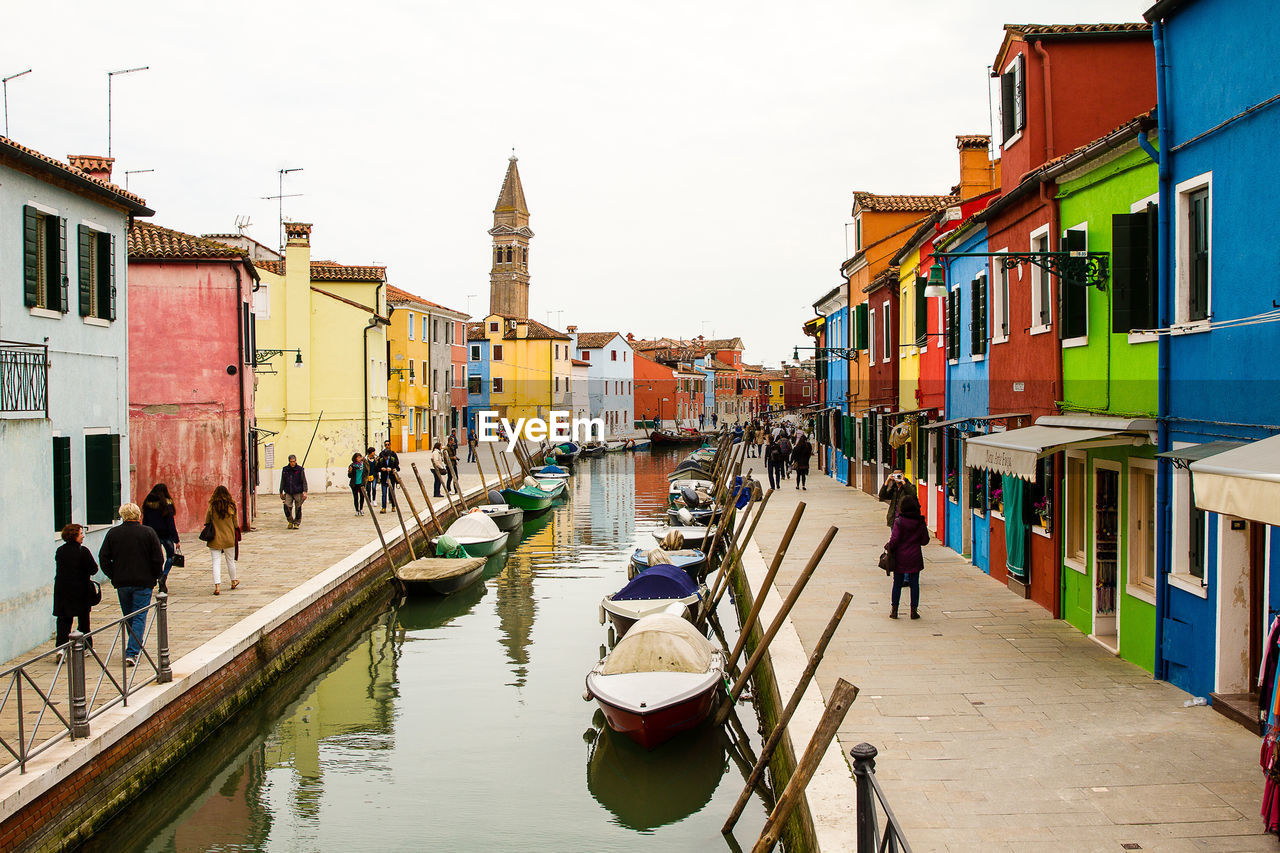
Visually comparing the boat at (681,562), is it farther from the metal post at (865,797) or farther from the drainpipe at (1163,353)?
the metal post at (865,797)

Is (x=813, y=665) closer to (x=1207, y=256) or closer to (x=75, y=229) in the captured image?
(x=1207, y=256)

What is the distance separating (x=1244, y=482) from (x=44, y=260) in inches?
525

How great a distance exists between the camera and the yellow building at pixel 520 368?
67.8m

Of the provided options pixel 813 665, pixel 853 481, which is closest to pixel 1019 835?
pixel 813 665

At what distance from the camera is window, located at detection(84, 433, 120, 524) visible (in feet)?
45.8

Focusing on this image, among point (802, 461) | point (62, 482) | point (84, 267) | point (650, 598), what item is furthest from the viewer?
point (802, 461)

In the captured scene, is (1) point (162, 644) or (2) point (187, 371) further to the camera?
(2) point (187, 371)

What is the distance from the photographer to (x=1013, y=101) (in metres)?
14.4

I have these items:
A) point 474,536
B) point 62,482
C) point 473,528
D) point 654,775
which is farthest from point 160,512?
point 473,528

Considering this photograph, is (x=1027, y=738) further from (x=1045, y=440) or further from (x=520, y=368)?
(x=520, y=368)

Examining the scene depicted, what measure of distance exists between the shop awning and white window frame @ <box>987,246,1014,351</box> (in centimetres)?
298

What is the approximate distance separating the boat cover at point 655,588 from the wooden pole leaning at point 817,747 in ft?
27.8

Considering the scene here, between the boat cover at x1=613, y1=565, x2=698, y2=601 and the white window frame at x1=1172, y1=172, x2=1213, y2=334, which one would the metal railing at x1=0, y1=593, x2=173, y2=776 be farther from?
the white window frame at x1=1172, y1=172, x2=1213, y2=334

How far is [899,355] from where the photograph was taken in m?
23.3
